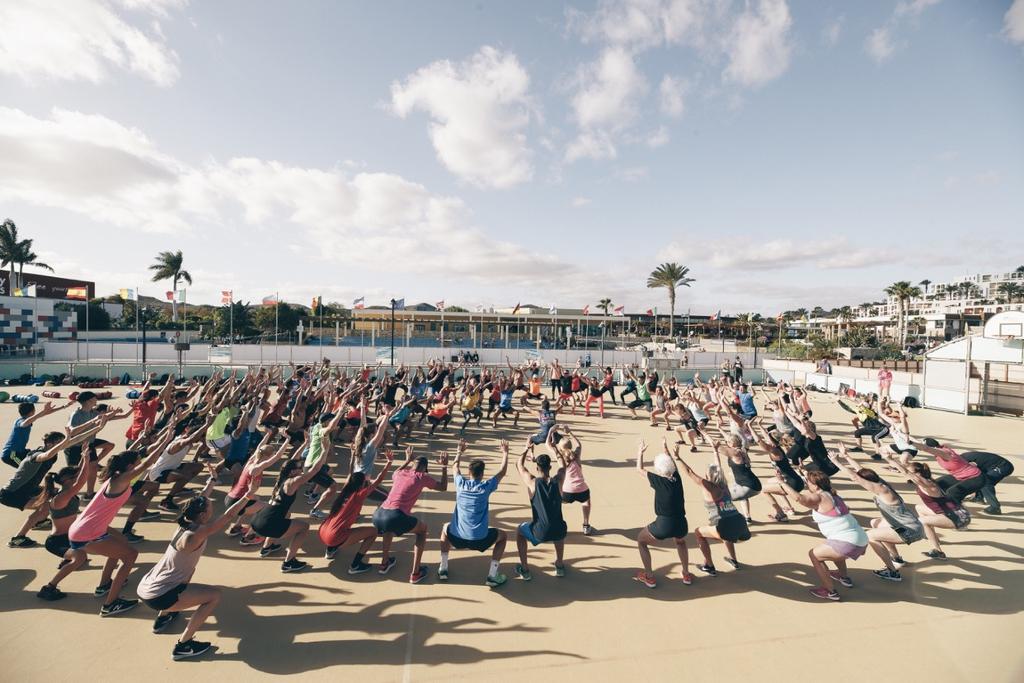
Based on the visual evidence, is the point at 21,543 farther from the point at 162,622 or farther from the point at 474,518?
the point at 474,518

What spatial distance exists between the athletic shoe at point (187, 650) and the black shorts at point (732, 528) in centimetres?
514

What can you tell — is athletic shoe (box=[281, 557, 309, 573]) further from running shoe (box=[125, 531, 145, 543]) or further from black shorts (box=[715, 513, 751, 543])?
black shorts (box=[715, 513, 751, 543])

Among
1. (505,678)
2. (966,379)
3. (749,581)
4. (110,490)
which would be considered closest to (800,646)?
(749,581)

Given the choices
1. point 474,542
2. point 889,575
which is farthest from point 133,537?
point 889,575

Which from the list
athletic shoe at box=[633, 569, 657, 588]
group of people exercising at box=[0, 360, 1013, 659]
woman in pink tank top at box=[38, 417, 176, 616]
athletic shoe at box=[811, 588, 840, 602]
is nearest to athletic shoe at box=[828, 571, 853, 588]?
group of people exercising at box=[0, 360, 1013, 659]

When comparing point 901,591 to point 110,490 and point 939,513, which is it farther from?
point 110,490

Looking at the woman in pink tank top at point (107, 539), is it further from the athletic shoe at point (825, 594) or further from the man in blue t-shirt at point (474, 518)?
the athletic shoe at point (825, 594)

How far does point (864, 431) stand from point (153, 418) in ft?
53.1

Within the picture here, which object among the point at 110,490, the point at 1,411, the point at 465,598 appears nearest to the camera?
the point at 110,490

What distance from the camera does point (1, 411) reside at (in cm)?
1405

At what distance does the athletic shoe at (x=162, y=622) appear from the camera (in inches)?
155

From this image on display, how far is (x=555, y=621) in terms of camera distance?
13.7 ft

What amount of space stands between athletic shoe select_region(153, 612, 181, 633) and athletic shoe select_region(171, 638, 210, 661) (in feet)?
1.48

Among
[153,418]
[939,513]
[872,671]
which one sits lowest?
[872,671]
